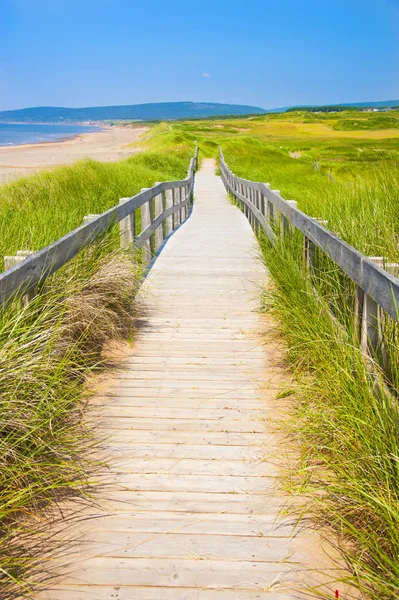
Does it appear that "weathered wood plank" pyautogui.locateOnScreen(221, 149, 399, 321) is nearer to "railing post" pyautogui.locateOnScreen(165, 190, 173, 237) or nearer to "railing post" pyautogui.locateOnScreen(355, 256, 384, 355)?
"railing post" pyautogui.locateOnScreen(355, 256, 384, 355)

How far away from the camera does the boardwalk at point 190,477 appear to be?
8.34 feet

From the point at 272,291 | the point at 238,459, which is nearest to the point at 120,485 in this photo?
the point at 238,459

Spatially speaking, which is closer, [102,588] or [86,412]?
[102,588]

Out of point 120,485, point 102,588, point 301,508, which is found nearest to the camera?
point 102,588

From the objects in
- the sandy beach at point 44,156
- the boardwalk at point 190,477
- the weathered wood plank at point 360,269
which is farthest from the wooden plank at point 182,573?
the sandy beach at point 44,156

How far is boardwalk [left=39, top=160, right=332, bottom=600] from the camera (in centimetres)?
254

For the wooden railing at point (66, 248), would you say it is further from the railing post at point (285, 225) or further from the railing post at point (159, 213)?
the railing post at point (285, 225)

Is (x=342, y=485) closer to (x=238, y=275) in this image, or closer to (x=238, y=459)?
(x=238, y=459)

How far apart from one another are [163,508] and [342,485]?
84 centimetres

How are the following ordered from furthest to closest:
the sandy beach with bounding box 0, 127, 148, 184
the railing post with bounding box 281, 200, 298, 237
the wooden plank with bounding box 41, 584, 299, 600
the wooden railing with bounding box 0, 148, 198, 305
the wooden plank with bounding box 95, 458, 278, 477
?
the sandy beach with bounding box 0, 127, 148, 184
the railing post with bounding box 281, 200, 298, 237
the wooden railing with bounding box 0, 148, 198, 305
the wooden plank with bounding box 95, 458, 278, 477
the wooden plank with bounding box 41, 584, 299, 600

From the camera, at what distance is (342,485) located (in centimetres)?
273

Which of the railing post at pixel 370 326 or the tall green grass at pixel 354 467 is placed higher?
the railing post at pixel 370 326

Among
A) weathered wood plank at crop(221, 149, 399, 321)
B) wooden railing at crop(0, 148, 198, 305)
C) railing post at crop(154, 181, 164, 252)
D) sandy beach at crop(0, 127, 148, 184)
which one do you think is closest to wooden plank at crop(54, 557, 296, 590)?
weathered wood plank at crop(221, 149, 399, 321)

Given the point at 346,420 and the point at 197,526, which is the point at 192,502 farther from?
the point at 346,420
